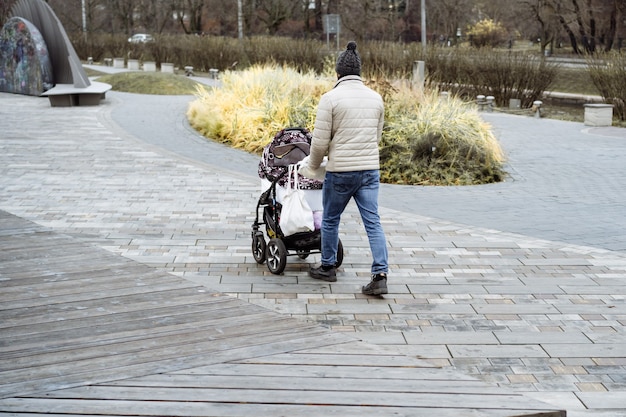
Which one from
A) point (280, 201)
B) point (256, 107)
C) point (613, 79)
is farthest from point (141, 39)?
point (280, 201)

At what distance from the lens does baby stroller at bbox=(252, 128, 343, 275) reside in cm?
705

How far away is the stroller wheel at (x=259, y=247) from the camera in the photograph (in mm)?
7352

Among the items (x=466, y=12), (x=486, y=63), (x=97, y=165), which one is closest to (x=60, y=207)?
(x=97, y=165)

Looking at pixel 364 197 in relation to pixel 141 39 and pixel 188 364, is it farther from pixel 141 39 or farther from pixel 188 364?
pixel 141 39

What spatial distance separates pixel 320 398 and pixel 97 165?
30.8 ft

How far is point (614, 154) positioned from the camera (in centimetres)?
1430

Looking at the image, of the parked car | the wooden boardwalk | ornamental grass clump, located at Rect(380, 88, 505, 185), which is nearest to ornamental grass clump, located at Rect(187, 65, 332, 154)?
ornamental grass clump, located at Rect(380, 88, 505, 185)

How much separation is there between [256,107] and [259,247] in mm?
8962

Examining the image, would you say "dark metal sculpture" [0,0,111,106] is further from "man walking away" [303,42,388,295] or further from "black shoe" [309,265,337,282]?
"man walking away" [303,42,388,295]

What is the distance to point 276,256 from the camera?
7.05 m

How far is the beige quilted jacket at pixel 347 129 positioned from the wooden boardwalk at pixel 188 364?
128 centimetres

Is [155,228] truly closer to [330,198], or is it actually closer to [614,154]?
[330,198]

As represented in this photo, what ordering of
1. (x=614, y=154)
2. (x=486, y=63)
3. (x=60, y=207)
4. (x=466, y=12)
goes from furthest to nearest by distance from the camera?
(x=466, y=12) → (x=486, y=63) → (x=614, y=154) → (x=60, y=207)

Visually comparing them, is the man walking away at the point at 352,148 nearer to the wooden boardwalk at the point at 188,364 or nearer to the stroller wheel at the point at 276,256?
the stroller wheel at the point at 276,256
